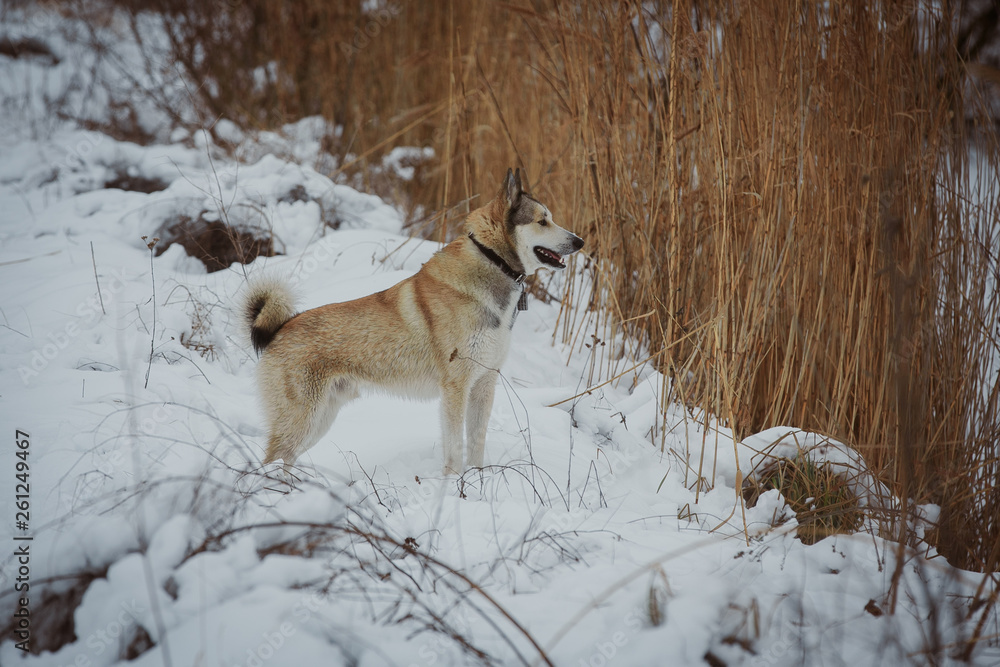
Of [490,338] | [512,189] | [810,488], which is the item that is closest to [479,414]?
[490,338]

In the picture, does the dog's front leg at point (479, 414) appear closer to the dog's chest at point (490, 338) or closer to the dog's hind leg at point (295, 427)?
the dog's chest at point (490, 338)

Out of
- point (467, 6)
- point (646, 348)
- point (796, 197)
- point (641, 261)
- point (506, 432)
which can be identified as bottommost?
point (506, 432)

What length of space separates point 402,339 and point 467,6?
4623mm

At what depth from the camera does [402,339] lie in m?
3.06

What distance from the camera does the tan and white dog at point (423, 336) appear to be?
2.91 meters

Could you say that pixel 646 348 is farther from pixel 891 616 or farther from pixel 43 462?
pixel 43 462

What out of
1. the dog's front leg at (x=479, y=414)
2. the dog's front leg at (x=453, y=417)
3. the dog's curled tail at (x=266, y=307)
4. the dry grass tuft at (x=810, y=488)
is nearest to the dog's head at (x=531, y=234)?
the dog's front leg at (x=479, y=414)

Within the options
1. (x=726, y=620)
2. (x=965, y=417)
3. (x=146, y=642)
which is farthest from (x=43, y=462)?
(x=965, y=417)

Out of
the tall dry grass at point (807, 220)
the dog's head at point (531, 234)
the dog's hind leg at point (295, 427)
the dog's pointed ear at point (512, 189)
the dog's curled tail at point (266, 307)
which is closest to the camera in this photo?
the tall dry grass at point (807, 220)

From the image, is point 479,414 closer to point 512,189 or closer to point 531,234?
point 531,234

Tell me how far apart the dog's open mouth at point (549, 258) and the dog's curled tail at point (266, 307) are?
1.30 meters

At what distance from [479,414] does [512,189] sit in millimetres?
1191

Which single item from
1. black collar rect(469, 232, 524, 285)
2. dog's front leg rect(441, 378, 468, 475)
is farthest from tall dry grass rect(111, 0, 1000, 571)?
dog's front leg rect(441, 378, 468, 475)

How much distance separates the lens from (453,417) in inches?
117
